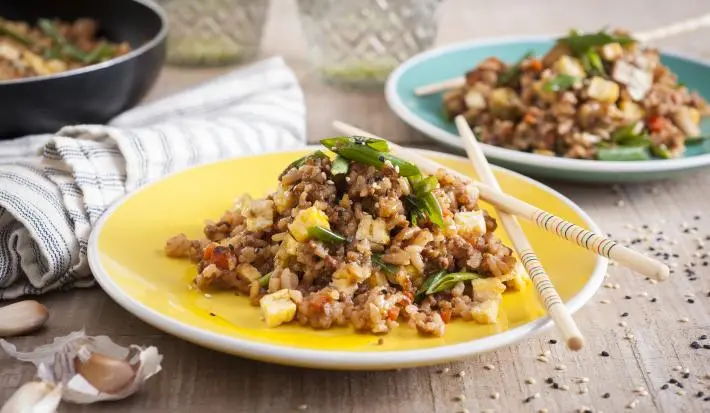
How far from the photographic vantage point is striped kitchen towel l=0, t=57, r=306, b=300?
9.03 feet

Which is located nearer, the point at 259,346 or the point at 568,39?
the point at 259,346

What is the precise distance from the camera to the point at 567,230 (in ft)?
8.17

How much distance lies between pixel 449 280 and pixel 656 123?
1549 mm

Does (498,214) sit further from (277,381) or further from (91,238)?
(91,238)

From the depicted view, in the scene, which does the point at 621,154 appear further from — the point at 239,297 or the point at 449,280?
the point at 239,297

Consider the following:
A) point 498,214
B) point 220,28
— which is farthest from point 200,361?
point 220,28

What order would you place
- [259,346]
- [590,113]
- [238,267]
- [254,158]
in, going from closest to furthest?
[259,346], [238,267], [254,158], [590,113]

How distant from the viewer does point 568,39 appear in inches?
150

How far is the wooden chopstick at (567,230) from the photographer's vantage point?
2.20 meters

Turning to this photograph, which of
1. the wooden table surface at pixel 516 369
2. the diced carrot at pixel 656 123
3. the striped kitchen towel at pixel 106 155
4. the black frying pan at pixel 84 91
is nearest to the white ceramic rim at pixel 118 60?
the black frying pan at pixel 84 91

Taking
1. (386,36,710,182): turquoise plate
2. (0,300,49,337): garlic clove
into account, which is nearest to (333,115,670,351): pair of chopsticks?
(386,36,710,182): turquoise plate

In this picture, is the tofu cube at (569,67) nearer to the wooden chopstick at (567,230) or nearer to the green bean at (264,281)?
the wooden chopstick at (567,230)

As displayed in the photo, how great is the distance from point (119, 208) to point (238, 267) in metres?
0.53

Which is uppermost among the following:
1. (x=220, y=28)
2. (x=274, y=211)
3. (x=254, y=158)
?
(x=274, y=211)
